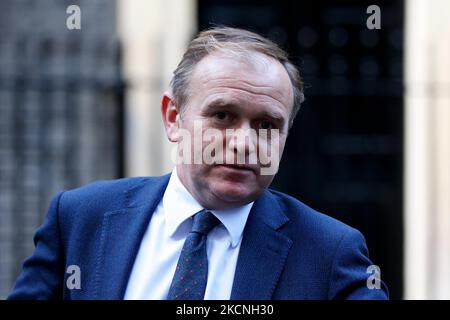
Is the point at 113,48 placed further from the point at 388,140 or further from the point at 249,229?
the point at 249,229

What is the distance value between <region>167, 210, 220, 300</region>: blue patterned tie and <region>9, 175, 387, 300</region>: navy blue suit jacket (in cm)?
8

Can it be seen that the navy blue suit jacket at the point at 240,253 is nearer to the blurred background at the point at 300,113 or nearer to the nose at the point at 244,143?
the nose at the point at 244,143

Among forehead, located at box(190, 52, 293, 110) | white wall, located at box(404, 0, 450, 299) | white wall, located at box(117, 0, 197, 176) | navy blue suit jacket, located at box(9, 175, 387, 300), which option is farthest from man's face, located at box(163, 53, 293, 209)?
white wall, located at box(404, 0, 450, 299)

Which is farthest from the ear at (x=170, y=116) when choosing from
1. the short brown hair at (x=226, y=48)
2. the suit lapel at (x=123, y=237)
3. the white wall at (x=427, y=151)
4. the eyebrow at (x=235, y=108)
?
the white wall at (x=427, y=151)

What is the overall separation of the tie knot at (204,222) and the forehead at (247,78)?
0.29 meters

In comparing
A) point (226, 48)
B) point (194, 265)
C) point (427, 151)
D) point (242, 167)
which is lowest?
point (427, 151)

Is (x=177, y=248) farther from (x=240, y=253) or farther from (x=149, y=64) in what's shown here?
(x=149, y=64)

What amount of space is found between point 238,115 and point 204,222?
0.94 ft

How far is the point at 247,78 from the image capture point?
7.06 feet

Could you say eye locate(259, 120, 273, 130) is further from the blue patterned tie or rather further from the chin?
the blue patterned tie

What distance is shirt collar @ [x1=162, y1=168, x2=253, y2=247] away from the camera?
2.24m

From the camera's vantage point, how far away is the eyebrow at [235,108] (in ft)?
7.01

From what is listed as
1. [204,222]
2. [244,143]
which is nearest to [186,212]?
[204,222]

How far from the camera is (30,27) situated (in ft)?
23.4
